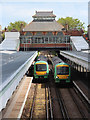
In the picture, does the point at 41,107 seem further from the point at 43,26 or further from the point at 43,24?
the point at 43,24

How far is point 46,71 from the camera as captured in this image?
1930 cm

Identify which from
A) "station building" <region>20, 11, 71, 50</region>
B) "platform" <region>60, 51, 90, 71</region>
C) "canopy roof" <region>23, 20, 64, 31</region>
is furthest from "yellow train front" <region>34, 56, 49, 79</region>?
"canopy roof" <region>23, 20, 64, 31</region>

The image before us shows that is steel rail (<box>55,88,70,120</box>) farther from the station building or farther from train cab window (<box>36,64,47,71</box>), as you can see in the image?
the station building

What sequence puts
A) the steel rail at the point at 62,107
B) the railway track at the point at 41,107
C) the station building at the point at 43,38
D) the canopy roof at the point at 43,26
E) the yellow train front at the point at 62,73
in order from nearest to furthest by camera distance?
the steel rail at the point at 62,107 → the railway track at the point at 41,107 → the yellow train front at the point at 62,73 → the station building at the point at 43,38 → the canopy roof at the point at 43,26

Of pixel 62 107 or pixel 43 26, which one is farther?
pixel 43 26

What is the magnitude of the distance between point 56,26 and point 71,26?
98.7 ft

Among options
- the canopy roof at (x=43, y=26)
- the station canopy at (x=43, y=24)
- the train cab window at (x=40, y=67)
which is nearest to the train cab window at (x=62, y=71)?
the train cab window at (x=40, y=67)

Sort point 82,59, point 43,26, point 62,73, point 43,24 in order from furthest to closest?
point 43,24
point 43,26
point 62,73
point 82,59

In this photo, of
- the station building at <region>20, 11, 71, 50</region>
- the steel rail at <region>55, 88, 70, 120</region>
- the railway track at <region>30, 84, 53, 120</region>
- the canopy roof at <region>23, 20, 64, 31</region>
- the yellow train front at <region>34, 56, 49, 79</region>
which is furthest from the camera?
the canopy roof at <region>23, 20, 64, 31</region>

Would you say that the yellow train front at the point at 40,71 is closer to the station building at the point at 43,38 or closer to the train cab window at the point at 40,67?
the train cab window at the point at 40,67

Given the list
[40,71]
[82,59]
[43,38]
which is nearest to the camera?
[82,59]

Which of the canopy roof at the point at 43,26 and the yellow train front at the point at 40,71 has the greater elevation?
the canopy roof at the point at 43,26

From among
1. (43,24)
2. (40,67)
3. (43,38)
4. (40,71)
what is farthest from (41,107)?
(43,24)

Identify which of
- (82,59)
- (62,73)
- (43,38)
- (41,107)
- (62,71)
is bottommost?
(41,107)
